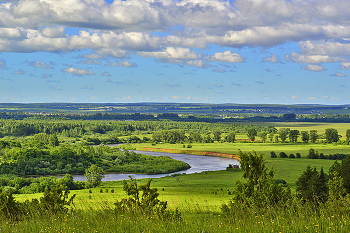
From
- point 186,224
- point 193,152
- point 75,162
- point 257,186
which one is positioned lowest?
point 75,162

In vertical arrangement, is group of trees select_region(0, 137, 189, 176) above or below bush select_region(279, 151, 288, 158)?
below

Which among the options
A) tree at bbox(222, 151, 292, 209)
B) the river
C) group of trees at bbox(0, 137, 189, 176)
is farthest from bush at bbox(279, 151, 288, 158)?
tree at bbox(222, 151, 292, 209)

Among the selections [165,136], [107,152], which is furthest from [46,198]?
[165,136]

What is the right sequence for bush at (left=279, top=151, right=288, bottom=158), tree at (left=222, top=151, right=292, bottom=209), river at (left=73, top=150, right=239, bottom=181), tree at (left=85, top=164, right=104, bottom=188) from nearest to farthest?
1. tree at (left=222, top=151, right=292, bottom=209)
2. tree at (left=85, top=164, right=104, bottom=188)
3. river at (left=73, top=150, right=239, bottom=181)
4. bush at (left=279, top=151, right=288, bottom=158)

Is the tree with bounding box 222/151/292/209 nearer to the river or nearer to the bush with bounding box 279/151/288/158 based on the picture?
the river

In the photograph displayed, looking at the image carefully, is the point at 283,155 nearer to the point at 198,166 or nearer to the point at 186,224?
the point at 198,166

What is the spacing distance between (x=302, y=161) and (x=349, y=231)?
299ft

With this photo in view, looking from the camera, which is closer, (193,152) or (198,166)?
(198,166)

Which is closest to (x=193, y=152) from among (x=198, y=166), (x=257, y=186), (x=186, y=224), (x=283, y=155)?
(x=198, y=166)

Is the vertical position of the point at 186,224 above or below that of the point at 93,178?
above

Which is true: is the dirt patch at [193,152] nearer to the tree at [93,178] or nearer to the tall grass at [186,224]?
the tree at [93,178]

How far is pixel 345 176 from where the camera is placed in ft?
134

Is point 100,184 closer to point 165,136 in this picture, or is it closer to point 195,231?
point 195,231

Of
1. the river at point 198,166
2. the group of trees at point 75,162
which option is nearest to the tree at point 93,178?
the river at point 198,166
